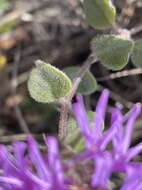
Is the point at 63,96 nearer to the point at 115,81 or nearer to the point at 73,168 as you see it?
the point at 73,168

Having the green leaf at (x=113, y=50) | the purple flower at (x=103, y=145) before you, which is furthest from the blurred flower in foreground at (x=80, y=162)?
the green leaf at (x=113, y=50)

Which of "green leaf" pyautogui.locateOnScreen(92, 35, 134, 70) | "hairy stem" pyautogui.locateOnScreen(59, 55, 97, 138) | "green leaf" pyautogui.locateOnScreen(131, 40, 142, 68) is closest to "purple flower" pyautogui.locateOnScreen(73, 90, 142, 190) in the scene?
"hairy stem" pyautogui.locateOnScreen(59, 55, 97, 138)

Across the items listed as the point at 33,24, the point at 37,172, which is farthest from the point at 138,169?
the point at 33,24

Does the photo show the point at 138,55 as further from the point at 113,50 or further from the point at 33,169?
the point at 33,169

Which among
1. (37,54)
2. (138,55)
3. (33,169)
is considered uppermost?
(33,169)

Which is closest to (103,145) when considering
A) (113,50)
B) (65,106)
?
(65,106)

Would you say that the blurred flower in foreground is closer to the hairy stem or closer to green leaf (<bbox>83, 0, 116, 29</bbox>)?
the hairy stem
